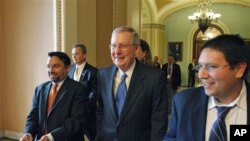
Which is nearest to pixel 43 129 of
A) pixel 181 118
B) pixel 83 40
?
pixel 181 118

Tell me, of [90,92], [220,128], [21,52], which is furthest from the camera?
[21,52]

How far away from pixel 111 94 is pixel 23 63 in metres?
3.50

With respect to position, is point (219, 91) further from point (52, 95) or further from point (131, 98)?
point (52, 95)

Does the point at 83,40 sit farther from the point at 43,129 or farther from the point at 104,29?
the point at 43,129

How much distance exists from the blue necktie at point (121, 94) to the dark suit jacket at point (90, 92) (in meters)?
0.44

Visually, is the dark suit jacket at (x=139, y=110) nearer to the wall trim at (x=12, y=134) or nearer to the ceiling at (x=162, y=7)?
the wall trim at (x=12, y=134)

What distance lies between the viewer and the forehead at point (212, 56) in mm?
1640

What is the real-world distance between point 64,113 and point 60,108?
48 mm

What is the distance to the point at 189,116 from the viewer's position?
69.6 inches

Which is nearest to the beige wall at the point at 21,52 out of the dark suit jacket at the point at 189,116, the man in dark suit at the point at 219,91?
the dark suit jacket at the point at 189,116

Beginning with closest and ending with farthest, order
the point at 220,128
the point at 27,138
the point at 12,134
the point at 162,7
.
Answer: the point at 220,128 → the point at 27,138 → the point at 12,134 → the point at 162,7

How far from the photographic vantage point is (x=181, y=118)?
Answer: 5.87 feet

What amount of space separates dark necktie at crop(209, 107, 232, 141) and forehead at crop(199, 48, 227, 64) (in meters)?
0.25

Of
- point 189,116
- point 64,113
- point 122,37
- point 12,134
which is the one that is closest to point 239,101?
point 189,116
